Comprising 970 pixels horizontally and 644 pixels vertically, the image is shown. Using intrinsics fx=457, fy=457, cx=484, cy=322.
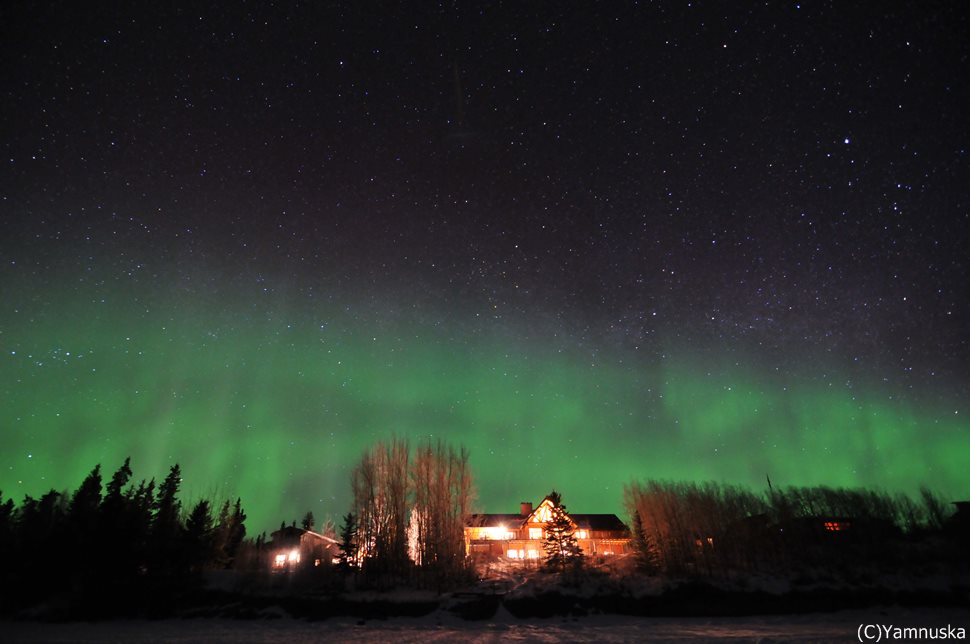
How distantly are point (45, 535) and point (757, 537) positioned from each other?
70.1 metres

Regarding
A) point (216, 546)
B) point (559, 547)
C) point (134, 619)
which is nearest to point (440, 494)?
point (559, 547)

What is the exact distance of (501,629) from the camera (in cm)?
3028

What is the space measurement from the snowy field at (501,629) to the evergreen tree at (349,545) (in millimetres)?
10095

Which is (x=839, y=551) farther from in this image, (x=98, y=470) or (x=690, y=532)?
(x=98, y=470)

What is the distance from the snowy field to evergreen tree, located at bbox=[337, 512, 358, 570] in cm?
1010

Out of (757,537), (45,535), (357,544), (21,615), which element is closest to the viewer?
(21,615)

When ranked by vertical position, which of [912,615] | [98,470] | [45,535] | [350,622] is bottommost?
[912,615]

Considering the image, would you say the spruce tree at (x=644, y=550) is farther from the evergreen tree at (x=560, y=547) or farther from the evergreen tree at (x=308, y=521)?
the evergreen tree at (x=308, y=521)

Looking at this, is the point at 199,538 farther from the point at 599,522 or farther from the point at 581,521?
the point at 599,522

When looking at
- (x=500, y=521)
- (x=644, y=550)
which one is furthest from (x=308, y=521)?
(x=644, y=550)

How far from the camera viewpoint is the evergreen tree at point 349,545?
4334cm

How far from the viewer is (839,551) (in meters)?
50.7

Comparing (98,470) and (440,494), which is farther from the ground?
(98,470)

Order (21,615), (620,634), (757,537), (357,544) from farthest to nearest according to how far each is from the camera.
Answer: (757,537), (357,544), (21,615), (620,634)
